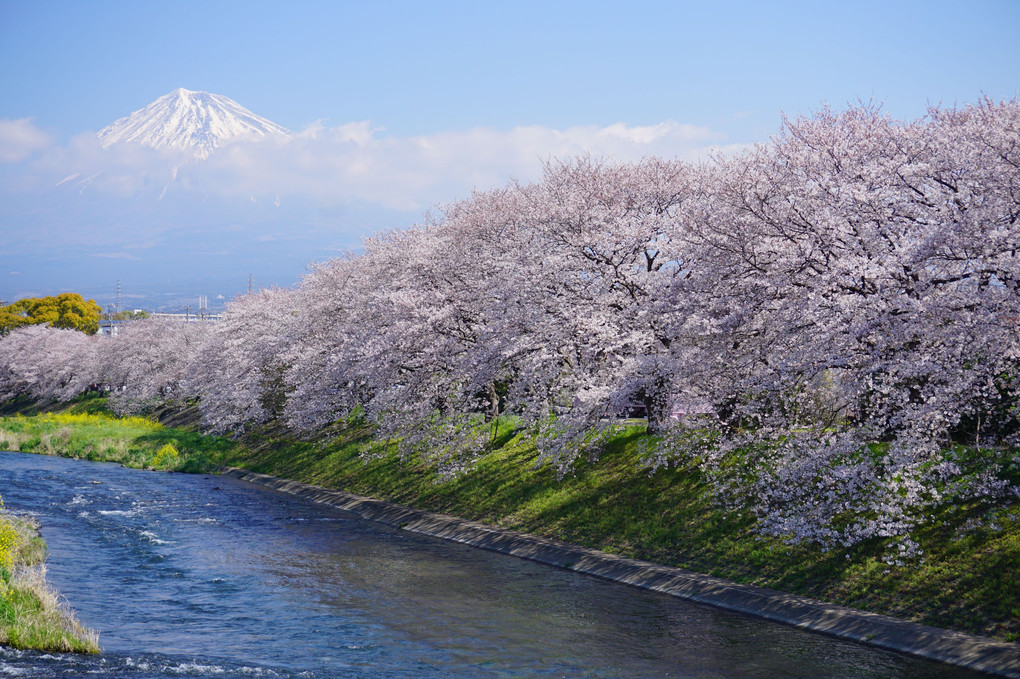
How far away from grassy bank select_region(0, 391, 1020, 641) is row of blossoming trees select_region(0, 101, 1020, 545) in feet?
2.51

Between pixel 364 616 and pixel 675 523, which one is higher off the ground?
pixel 675 523

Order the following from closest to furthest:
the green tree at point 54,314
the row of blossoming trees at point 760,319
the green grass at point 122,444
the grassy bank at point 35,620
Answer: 1. the grassy bank at point 35,620
2. the row of blossoming trees at point 760,319
3. the green grass at point 122,444
4. the green tree at point 54,314

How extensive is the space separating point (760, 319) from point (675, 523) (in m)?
6.59

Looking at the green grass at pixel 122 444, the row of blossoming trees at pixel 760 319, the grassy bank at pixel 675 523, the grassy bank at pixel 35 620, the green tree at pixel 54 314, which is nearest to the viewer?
the grassy bank at pixel 35 620

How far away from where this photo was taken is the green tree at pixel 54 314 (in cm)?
11150

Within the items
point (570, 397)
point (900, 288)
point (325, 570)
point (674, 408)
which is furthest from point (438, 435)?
point (900, 288)

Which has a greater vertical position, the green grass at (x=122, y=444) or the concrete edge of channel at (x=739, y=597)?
the concrete edge of channel at (x=739, y=597)

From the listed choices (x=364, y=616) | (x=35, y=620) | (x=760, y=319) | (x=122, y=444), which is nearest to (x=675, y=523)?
(x=760, y=319)

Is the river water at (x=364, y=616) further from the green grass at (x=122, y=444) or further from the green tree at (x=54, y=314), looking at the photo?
the green tree at (x=54, y=314)

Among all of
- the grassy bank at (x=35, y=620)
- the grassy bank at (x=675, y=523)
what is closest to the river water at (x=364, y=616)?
the grassy bank at (x=35, y=620)

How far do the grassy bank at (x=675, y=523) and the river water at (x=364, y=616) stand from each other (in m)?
1.62

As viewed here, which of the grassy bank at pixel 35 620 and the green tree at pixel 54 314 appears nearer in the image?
the grassy bank at pixel 35 620

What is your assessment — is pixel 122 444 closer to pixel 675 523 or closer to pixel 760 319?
pixel 675 523

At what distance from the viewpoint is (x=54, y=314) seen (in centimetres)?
11206
